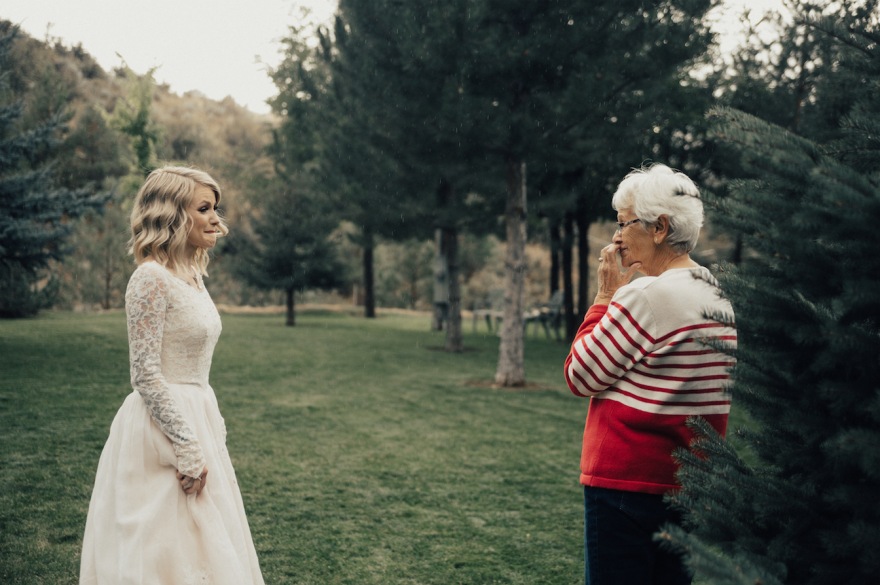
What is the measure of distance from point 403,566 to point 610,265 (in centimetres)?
250

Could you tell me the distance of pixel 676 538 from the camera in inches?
39.4

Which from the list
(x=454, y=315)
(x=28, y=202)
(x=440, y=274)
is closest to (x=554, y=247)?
(x=440, y=274)

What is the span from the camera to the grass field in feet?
11.7

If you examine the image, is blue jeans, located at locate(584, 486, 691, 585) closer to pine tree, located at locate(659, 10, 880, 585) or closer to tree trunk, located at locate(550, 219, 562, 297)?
pine tree, located at locate(659, 10, 880, 585)

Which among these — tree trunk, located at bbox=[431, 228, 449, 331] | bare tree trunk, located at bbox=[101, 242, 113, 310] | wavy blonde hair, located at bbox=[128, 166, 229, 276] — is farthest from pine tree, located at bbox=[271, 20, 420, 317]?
wavy blonde hair, located at bbox=[128, 166, 229, 276]

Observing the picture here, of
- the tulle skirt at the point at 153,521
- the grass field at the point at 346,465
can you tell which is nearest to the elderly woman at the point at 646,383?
the tulle skirt at the point at 153,521

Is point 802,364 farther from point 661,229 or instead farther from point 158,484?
point 158,484

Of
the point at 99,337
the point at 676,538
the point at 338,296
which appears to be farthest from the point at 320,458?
the point at 338,296

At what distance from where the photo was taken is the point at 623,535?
172 centimetres

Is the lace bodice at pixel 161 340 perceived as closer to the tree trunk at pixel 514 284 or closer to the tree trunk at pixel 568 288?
the tree trunk at pixel 514 284

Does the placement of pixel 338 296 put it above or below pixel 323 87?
below

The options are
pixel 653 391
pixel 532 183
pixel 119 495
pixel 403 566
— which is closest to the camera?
pixel 653 391

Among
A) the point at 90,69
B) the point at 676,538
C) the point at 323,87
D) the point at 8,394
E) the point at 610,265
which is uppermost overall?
the point at 90,69

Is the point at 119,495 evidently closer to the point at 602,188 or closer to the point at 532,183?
the point at 532,183
